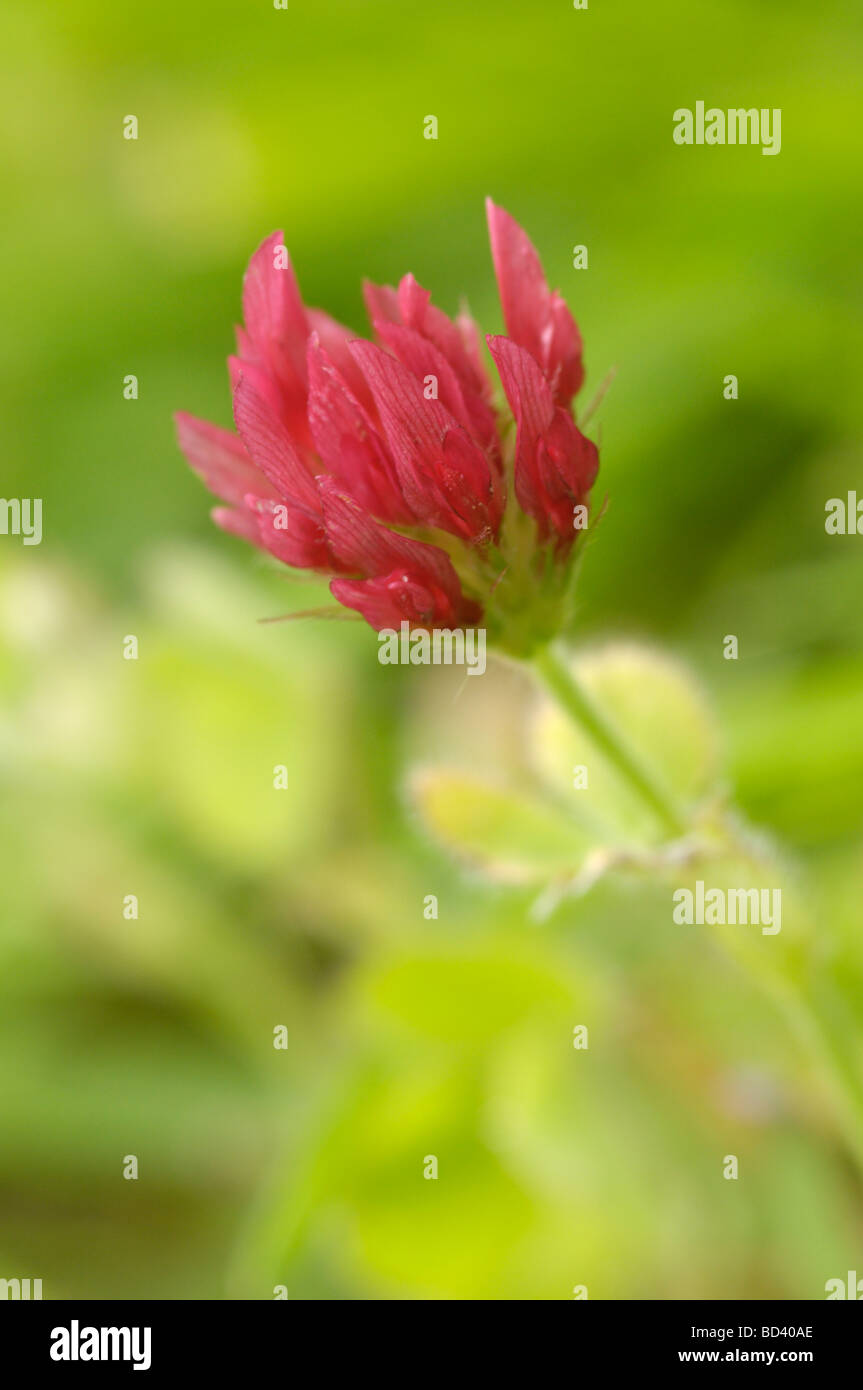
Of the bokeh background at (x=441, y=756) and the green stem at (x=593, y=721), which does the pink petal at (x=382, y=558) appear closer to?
the green stem at (x=593, y=721)

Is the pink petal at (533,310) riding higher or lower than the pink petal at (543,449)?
higher

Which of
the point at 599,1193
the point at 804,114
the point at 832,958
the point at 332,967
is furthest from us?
the point at 332,967

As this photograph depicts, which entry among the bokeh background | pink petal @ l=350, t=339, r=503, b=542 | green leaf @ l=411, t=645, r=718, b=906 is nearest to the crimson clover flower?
pink petal @ l=350, t=339, r=503, b=542

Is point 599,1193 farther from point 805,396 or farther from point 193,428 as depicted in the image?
point 805,396

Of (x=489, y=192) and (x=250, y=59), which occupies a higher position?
(x=250, y=59)

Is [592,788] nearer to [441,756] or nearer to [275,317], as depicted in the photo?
[275,317]

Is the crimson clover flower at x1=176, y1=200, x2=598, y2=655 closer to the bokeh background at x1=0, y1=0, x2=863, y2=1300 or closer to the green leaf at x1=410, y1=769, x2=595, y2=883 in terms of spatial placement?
the green leaf at x1=410, y1=769, x2=595, y2=883

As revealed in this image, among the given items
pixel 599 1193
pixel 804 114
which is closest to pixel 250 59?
pixel 804 114

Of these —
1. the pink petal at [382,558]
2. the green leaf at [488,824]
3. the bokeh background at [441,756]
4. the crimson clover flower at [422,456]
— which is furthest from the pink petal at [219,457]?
the bokeh background at [441,756]
